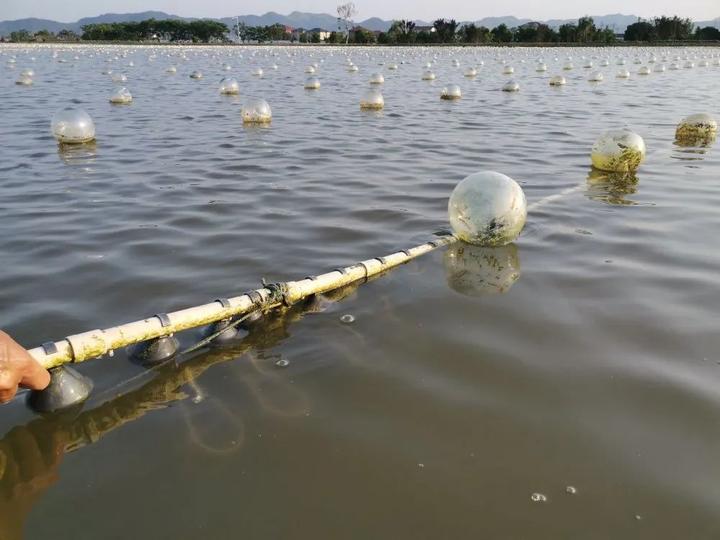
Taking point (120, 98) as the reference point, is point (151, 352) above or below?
below

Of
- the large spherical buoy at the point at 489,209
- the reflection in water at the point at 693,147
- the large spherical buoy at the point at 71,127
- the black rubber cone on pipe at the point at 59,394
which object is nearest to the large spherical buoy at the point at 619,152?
the reflection in water at the point at 693,147

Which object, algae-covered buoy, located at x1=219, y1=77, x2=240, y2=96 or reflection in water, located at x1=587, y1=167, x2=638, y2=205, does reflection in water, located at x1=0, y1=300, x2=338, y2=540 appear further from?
algae-covered buoy, located at x1=219, y1=77, x2=240, y2=96

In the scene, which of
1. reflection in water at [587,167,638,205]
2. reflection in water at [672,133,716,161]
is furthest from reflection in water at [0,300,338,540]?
reflection in water at [672,133,716,161]

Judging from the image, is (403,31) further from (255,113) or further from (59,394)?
(59,394)

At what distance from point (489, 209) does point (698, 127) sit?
841 cm

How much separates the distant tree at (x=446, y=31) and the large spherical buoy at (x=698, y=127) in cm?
8935

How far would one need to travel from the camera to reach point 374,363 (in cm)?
416

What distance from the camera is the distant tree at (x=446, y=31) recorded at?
94.2 m

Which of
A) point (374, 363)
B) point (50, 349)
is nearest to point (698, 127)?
point (374, 363)

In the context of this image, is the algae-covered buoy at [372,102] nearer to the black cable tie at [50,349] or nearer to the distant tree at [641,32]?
the black cable tie at [50,349]

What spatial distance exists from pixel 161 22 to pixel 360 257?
11607 cm

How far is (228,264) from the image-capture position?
589cm

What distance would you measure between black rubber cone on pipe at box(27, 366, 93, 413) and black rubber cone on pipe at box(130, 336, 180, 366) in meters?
0.47

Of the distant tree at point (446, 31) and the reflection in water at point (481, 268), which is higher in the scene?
the distant tree at point (446, 31)
